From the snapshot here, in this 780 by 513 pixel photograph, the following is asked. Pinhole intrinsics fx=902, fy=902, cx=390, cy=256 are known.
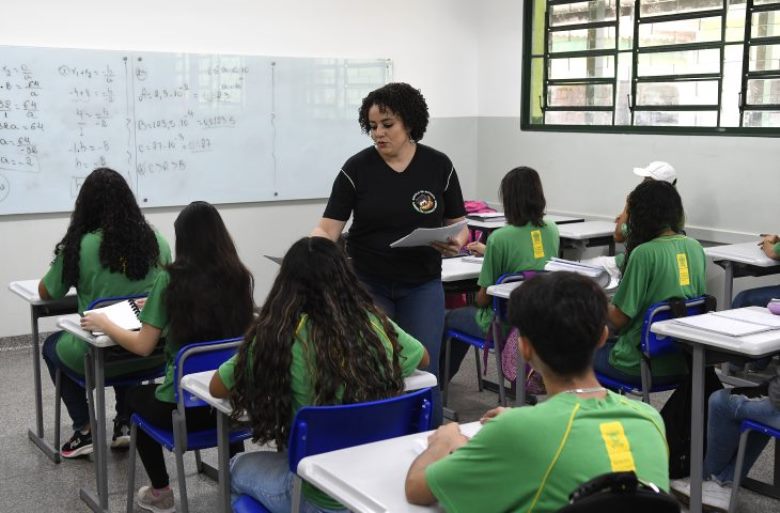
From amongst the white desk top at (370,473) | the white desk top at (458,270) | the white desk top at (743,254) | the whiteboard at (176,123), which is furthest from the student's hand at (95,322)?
the white desk top at (743,254)

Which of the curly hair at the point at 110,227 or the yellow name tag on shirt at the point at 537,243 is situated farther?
the yellow name tag on shirt at the point at 537,243

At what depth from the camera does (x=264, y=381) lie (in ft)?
7.08

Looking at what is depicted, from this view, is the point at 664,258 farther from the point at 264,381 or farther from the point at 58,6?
the point at 58,6

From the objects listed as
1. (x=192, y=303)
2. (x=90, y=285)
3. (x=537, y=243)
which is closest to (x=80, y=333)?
(x=90, y=285)

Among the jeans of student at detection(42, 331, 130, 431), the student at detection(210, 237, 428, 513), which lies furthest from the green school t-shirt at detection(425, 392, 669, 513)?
the jeans of student at detection(42, 331, 130, 431)

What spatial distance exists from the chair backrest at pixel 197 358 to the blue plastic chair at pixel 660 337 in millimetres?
1535

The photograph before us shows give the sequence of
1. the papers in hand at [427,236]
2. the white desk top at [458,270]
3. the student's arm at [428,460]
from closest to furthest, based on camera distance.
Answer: the student's arm at [428,460], the papers in hand at [427,236], the white desk top at [458,270]

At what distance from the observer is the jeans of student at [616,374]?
3.49 meters

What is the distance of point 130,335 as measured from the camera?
2.97m

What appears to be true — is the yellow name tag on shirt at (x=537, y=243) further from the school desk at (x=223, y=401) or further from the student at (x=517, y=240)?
the school desk at (x=223, y=401)

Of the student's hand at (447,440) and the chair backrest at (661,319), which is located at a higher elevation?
the student's hand at (447,440)

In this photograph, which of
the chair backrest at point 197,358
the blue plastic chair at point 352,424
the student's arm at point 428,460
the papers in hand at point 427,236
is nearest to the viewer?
the student's arm at point 428,460

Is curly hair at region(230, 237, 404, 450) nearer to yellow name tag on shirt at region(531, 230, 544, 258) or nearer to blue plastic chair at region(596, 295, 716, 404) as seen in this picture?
blue plastic chair at region(596, 295, 716, 404)

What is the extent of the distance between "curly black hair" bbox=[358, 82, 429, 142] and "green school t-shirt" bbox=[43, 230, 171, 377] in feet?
3.40
